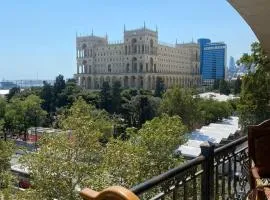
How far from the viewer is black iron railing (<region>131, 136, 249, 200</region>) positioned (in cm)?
253

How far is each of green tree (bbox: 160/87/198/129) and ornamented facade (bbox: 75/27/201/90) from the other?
51.6m

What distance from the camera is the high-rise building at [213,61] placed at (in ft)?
443

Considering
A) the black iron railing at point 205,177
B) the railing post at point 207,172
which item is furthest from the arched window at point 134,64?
the railing post at point 207,172

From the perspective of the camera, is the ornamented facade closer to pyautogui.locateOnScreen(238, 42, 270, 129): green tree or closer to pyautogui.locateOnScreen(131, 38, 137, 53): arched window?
pyautogui.locateOnScreen(131, 38, 137, 53): arched window

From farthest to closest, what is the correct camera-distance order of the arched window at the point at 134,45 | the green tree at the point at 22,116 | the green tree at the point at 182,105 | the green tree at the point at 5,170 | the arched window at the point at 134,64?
the arched window at the point at 134,45 → the arched window at the point at 134,64 → the green tree at the point at 22,116 → the green tree at the point at 182,105 → the green tree at the point at 5,170

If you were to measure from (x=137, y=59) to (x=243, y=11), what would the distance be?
92170 millimetres

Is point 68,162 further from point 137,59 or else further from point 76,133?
point 137,59

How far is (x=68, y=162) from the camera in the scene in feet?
48.2

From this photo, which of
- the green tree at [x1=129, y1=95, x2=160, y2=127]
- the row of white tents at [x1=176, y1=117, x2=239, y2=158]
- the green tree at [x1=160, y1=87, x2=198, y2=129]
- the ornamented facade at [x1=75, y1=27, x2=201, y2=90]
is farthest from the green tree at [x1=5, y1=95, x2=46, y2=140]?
the ornamented facade at [x1=75, y1=27, x2=201, y2=90]

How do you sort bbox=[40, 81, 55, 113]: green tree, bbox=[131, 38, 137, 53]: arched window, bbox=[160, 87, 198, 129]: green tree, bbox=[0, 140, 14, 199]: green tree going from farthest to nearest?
bbox=[131, 38, 137, 53]: arched window, bbox=[40, 81, 55, 113]: green tree, bbox=[160, 87, 198, 129]: green tree, bbox=[0, 140, 14, 199]: green tree

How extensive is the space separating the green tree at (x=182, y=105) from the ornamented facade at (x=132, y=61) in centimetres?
5162

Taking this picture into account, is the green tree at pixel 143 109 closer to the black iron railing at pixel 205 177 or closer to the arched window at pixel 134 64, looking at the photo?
the black iron railing at pixel 205 177

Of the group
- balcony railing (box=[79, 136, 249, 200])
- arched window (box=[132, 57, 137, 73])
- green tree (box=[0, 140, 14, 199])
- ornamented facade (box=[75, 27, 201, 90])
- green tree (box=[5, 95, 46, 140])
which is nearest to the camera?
balcony railing (box=[79, 136, 249, 200])

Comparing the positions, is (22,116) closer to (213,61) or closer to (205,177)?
(205,177)
